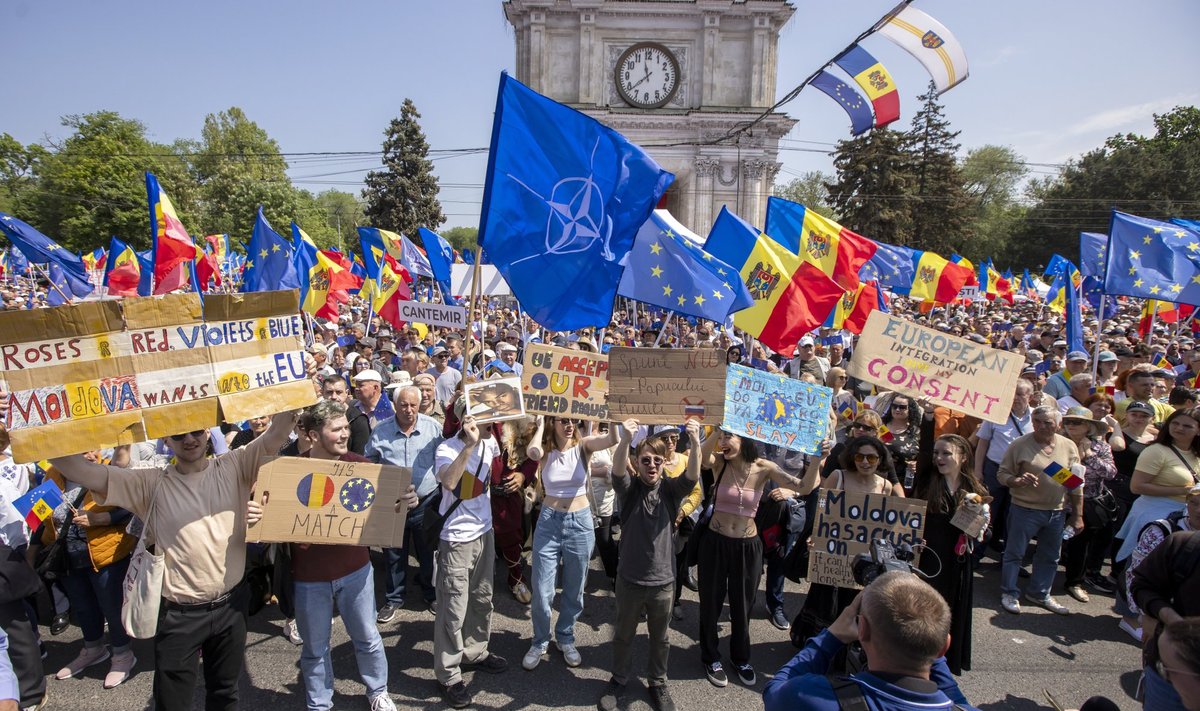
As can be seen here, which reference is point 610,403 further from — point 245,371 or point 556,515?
point 245,371

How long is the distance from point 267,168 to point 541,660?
74767mm

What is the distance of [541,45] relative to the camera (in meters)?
40.4

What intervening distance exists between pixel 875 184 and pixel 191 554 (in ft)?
160

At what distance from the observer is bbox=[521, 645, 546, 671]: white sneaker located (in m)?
4.77

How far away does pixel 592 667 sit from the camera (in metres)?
4.84

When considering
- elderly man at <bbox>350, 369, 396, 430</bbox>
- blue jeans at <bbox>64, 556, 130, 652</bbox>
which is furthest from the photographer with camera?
elderly man at <bbox>350, 369, 396, 430</bbox>

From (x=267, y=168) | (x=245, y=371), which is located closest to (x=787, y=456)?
(x=245, y=371)

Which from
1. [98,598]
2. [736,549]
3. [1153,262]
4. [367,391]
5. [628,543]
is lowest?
[98,598]

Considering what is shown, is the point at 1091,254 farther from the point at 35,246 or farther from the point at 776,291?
the point at 35,246

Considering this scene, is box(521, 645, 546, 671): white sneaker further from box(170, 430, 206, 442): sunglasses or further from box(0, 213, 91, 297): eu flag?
box(0, 213, 91, 297): eu flag

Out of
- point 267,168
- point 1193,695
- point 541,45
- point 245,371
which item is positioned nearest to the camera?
point 1193,695

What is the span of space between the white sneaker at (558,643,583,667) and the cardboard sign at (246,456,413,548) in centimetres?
171

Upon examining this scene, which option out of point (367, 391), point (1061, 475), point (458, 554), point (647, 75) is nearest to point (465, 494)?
point (458, 554)

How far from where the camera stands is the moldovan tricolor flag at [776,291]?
795 centimetres
